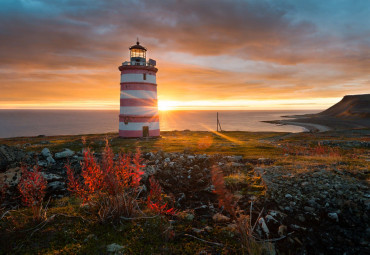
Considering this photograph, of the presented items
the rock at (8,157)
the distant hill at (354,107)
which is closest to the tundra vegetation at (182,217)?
the rock at (8,157)

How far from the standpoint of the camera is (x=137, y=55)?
2822 centimetres

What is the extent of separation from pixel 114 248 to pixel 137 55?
27.4m

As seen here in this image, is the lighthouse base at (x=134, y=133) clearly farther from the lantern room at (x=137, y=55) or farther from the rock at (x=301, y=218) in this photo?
the rock at (x=301, y=218)

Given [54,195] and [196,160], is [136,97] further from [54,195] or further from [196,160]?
[54,195]

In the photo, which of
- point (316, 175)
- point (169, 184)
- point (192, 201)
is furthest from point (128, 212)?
point (316, 175)

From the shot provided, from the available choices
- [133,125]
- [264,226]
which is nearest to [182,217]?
[264,226]

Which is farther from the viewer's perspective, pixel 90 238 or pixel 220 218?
pixel 220 218

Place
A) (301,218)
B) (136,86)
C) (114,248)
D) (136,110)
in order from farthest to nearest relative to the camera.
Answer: (136,110) → (136,86) → (301,218) → (114,248)

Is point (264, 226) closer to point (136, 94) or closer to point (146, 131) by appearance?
point (136, 94)

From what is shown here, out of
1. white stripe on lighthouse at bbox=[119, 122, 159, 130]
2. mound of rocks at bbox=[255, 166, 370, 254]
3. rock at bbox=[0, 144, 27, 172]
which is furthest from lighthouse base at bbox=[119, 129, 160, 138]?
mound of rocks at bbox=[255, 166, 370, 254]

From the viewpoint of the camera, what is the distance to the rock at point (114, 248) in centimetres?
408

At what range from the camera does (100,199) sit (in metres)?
5.43

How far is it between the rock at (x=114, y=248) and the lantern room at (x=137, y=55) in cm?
2576

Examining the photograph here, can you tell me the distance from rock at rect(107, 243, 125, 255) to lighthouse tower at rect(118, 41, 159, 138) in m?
23.9
